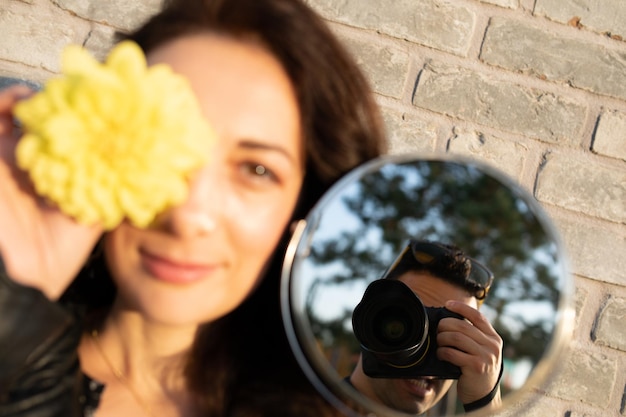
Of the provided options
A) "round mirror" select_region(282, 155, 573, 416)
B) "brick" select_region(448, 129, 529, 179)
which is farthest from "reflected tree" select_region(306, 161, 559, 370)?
"brick" select_region(448, 129, 529, 179)

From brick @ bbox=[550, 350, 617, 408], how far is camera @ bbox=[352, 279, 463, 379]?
449mm

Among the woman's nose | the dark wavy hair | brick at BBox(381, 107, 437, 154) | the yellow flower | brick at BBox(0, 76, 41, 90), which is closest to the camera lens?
the yellow flower

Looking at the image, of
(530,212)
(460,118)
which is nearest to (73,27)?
(460,118)

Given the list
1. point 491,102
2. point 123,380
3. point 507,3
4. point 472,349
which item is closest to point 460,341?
point 472,349

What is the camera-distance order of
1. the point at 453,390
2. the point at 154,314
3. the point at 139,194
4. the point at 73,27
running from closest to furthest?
1. the point at 139,194
2. the point at 154,314
3. the point at 453,390
4. the point at 73,27

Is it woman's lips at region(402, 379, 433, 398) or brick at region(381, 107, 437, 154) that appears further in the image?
brick at region(381, 107, 437, 154)

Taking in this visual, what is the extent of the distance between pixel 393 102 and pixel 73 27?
0.56 metres

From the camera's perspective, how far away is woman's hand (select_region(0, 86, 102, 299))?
675 mm

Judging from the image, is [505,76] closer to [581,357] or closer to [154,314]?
[581,357]

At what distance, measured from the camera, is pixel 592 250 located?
1.20 m

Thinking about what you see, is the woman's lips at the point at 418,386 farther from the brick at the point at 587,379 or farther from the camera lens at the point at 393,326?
the brick at the point at 587,379

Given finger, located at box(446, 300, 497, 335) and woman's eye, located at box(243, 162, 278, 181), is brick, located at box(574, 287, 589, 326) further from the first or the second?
woman's eye, located at box(243, 162, 278, 181)

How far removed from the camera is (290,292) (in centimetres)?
80

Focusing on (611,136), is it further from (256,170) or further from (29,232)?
(29,232)
